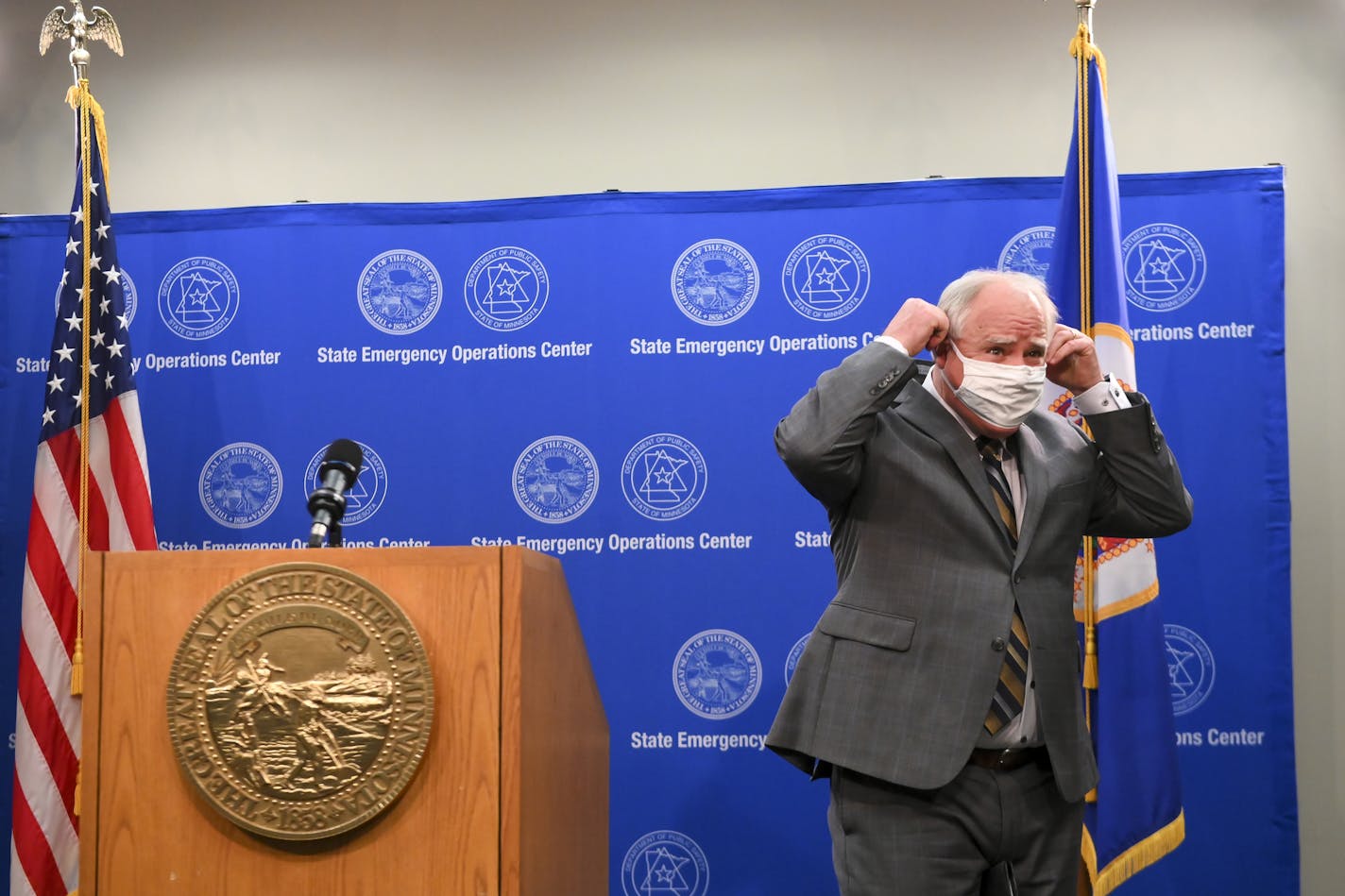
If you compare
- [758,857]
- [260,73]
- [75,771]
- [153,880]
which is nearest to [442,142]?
[260,73]

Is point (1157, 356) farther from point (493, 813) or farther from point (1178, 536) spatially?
point (493, 813)

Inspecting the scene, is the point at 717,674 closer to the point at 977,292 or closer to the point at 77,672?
the point at 77,672

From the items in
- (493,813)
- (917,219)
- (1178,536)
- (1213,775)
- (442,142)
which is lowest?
(1213,775)

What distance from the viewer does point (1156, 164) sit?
400cm

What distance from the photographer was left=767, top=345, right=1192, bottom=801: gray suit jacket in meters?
2.12

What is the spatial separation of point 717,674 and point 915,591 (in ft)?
5.68

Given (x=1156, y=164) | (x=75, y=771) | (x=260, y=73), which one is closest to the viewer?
(x=75, y=771)

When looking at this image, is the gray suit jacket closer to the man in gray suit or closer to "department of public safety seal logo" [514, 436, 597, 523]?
the man in gray suit

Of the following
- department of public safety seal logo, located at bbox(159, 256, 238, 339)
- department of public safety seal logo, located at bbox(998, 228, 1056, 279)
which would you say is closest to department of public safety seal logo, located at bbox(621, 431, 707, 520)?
department of public safety seal logo, located at bbox(998, 228, 1056, 279)

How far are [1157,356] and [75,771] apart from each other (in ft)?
10.9

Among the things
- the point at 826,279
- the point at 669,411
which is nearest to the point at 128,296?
the point at 669,411

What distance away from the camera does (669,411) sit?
12.9ft

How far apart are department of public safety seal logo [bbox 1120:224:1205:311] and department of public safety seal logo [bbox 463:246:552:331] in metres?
1.79

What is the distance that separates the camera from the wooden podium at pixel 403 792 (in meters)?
1.88
